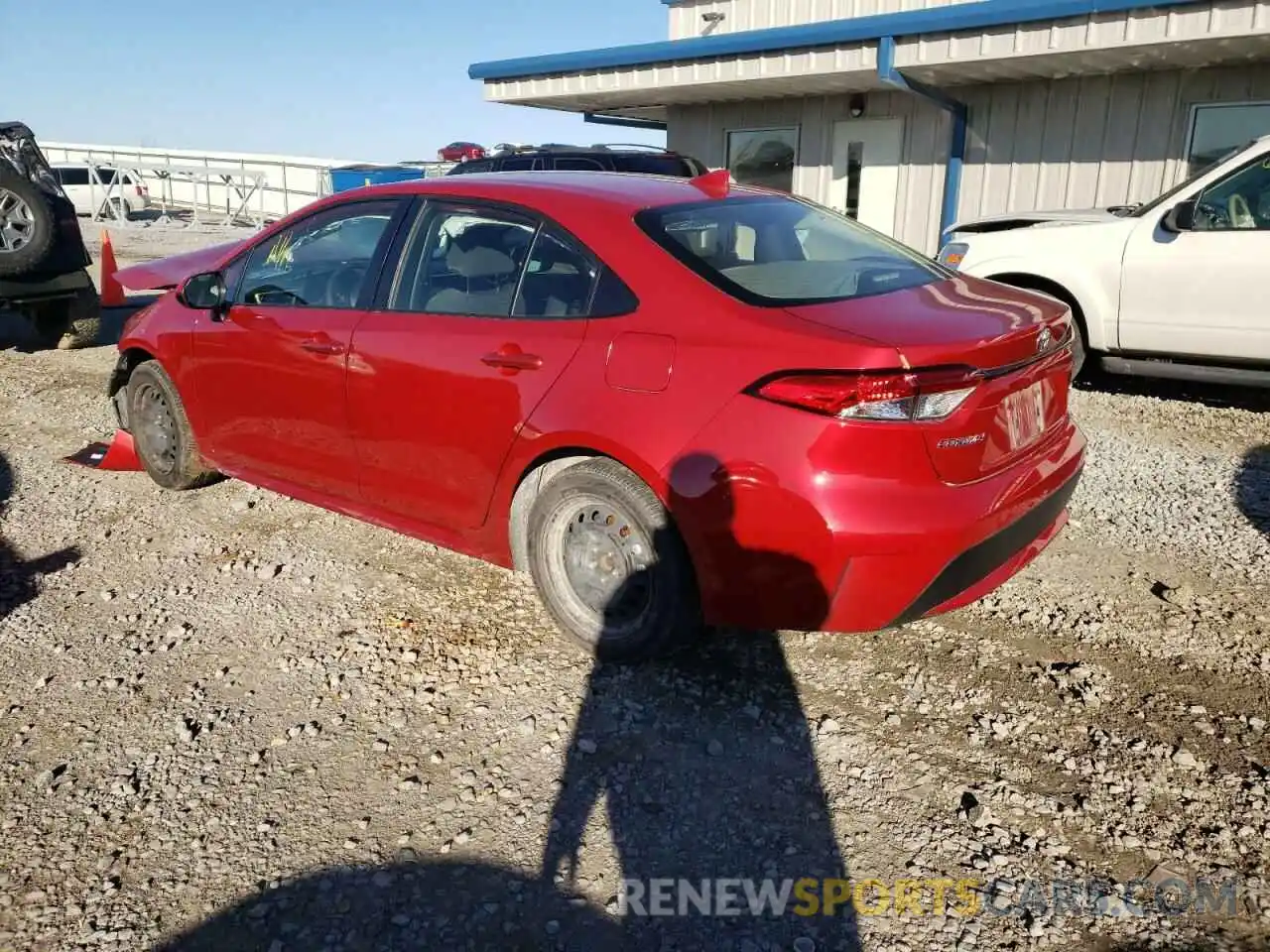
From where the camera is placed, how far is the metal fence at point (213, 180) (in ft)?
85.7

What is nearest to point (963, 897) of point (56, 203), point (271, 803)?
point (271, 803)

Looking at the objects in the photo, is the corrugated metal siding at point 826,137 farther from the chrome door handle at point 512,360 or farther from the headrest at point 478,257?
the chrome door handle at point 512,360

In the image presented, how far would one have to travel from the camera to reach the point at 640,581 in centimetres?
329

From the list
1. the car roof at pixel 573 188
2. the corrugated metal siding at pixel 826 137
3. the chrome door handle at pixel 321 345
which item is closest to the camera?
the car roof at pixel 573 188

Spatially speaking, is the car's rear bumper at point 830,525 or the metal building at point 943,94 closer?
the car's rear bumper at point 830,525

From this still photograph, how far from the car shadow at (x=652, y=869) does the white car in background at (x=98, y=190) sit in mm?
27230

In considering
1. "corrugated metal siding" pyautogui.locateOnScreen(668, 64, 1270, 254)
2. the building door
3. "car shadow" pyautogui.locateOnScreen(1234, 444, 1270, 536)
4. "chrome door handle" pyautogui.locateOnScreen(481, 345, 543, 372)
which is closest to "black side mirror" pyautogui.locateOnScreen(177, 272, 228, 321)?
"chrome door handle" pyautogui.locateOnScreen(481, 345, 543, 372)

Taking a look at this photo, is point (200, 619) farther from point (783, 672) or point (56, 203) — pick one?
point (56, 203)

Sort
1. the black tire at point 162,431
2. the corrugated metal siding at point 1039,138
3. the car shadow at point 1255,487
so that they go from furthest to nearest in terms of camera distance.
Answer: the corrugated metal siding at point 1039,138 → the black tire at point 162,431 → the car shadow at point 1255,487

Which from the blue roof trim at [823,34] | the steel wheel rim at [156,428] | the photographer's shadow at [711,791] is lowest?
the photographer's shadow at [711,791]

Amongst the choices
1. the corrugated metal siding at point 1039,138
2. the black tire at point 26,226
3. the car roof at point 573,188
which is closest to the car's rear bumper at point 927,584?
the car roof at point 573,188

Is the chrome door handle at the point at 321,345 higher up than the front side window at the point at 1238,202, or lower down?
lower down

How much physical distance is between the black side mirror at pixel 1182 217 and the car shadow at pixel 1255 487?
1.52 m

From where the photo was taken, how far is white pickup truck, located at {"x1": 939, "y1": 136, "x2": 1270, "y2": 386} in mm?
6238
